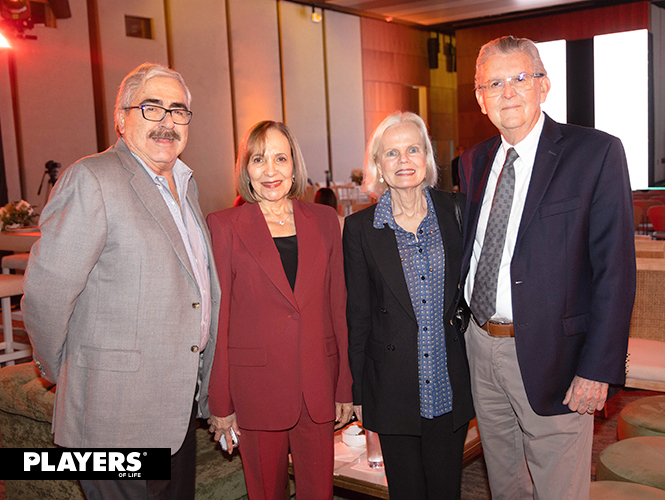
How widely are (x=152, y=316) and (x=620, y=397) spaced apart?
4185 millimetres

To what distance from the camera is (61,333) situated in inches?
70.1

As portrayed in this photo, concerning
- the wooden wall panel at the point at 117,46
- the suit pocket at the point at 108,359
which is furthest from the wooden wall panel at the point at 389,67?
the suit pocket at the point at 108,359

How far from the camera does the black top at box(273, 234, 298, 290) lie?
2143mm

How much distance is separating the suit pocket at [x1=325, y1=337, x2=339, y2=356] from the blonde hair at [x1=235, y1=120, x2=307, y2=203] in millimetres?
592

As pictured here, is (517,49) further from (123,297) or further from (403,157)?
(123,297)

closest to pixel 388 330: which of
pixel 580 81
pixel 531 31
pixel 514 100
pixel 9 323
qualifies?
pixel 514 100

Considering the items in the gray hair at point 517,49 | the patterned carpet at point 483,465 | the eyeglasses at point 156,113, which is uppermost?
the gray hair at point 517,49

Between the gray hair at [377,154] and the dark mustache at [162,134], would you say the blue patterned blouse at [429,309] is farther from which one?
the dark mustache at [162,134]

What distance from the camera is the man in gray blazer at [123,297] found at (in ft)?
5.65

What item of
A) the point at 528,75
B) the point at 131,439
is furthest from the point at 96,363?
the point at 528,75

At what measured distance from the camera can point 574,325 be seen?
1.92m

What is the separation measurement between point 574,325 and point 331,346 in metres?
0.86

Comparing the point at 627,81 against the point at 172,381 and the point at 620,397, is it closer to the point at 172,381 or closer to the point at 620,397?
the point at 620,397

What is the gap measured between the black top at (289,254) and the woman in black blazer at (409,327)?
0.22m
